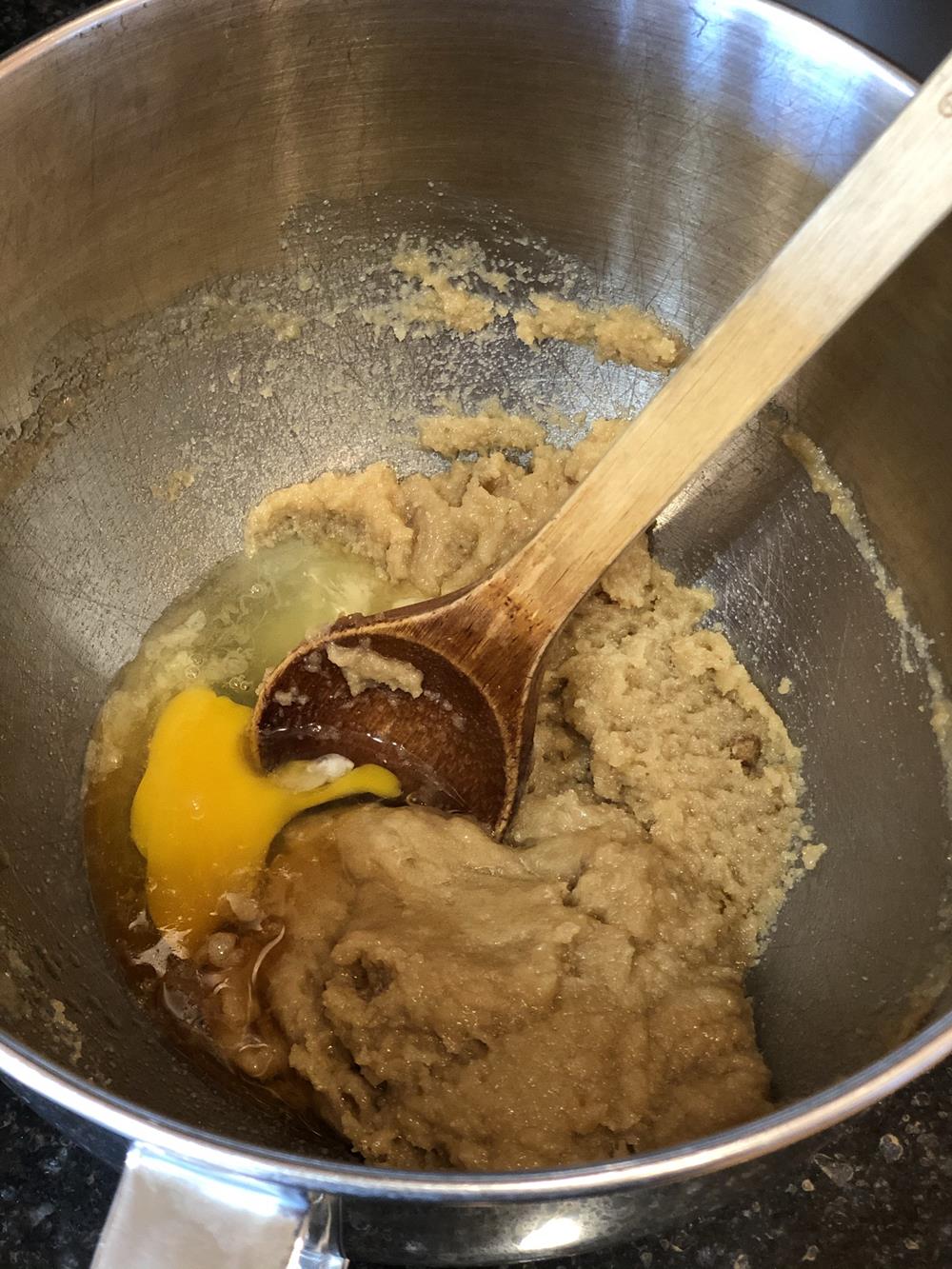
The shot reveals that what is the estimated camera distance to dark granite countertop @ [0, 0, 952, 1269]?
1.24m

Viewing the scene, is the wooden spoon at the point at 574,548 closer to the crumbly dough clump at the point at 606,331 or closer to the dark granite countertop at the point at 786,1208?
the crumbly dough clump at the point at 606,331

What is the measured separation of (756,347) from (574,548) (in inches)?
14.6

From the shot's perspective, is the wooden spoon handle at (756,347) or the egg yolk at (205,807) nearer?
the wooden spoon handle at (756,347)

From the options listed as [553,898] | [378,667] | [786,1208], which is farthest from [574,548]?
[786,1208]

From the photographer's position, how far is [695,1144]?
86 cm

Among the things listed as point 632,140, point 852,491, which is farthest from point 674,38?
point 852,491

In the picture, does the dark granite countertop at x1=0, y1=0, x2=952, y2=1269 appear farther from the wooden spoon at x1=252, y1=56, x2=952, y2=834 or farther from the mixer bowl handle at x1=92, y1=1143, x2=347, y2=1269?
the wooden spoon at x1=252, y1=56, x2=952, y2=834

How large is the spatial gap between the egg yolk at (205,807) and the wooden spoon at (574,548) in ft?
0.17

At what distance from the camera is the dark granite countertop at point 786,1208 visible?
124cm

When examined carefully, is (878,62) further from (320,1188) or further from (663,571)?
(320,1188)

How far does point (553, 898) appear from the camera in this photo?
4.84 ft

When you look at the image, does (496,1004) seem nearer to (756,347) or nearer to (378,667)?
(378,667)

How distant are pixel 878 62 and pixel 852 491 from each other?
0.60 meters

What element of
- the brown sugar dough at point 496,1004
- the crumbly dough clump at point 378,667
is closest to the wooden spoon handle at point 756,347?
the crumbly dough clump at point 378,667
